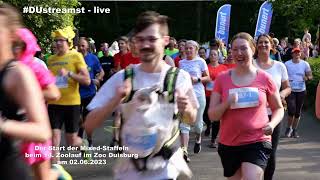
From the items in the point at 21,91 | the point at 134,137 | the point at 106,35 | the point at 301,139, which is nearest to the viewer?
→ the point at 21,91

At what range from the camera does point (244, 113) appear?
523 cm

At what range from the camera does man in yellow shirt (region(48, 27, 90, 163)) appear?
7.85m

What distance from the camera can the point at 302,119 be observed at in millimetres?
13641

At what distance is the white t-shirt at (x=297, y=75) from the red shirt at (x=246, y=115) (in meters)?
6.21

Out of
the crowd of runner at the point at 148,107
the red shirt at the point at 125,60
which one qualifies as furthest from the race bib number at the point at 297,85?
the crowd of runner at the point at 148,107

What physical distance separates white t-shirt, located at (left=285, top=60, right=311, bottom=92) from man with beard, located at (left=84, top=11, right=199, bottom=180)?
25.5ft

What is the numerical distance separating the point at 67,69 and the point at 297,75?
5.15 metres

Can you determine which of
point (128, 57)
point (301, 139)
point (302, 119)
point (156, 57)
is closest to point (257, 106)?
point (156, 57)

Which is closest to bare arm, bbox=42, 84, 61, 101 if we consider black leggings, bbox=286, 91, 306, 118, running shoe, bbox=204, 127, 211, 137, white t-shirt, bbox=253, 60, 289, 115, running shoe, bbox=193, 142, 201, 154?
white t-shirt, bbox=253, 60, 289, 115

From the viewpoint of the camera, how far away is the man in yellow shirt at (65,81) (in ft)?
25.7

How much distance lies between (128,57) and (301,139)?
11.5 ft

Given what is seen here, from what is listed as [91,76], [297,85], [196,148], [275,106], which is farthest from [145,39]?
[297,85]

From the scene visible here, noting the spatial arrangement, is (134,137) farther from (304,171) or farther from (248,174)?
(304,171)

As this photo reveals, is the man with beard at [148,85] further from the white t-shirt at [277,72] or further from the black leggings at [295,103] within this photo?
the black leggings at [295,103]
